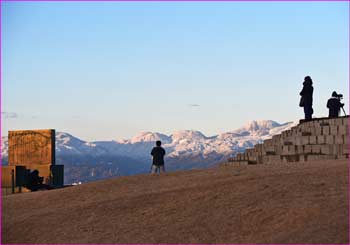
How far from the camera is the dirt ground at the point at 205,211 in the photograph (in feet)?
50.9

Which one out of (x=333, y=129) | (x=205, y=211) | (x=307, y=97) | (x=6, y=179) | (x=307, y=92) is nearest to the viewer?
(x=205, y=211)

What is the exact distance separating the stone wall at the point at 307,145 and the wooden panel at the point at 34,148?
14724 millimetres

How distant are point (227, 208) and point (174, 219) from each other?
1.27m

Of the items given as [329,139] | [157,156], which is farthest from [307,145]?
[157,156]

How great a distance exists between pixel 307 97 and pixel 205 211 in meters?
14.1

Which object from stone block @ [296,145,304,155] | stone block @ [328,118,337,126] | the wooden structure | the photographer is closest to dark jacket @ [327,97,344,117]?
the photographer

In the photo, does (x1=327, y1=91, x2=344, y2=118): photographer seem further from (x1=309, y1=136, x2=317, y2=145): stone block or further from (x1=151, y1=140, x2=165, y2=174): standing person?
(x1=151, y1=140, x2=165, y2=174): standing person

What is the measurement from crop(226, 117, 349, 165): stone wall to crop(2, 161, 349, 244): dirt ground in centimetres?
304

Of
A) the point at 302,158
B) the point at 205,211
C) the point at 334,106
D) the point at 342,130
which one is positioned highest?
the point at 334,106

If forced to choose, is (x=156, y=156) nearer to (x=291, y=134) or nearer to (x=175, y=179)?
(x=175, y=179)

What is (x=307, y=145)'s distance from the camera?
27.6 metres

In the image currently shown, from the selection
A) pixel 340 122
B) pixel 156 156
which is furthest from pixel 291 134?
pixel 156 156

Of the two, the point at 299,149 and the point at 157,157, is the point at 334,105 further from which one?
the point at 157,157

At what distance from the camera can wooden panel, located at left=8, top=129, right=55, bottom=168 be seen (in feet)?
139
